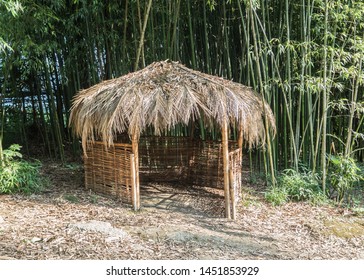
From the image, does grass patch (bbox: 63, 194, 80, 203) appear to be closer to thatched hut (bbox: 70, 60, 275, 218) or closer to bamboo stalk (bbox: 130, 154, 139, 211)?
thatched hut (bbox: 70, 60, 275, 218)

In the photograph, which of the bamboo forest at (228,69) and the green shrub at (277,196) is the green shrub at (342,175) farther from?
the green shrub at (277,196)

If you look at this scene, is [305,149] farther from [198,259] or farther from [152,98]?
[198,259]

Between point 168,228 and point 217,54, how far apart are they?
3942 millimetres

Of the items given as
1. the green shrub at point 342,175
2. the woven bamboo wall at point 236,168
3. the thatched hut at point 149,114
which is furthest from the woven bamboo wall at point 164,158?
the green shrub at point 342,175

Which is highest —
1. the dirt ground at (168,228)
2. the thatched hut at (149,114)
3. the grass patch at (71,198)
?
the thatched hut at (149,114)

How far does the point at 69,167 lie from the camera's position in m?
6.52

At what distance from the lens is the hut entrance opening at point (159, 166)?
15.3 ft

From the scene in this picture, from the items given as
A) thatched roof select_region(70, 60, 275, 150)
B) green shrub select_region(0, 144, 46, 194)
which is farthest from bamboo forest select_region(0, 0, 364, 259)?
thatched roof select_region(70, 60, 275, 150)

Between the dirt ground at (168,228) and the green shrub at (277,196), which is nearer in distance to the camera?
the dirt ground at (168,228)

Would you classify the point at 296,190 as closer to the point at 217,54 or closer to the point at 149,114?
the point at 149,114

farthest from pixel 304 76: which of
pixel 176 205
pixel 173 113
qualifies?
pixel 176 205

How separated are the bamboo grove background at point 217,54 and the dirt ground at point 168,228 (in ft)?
3.32

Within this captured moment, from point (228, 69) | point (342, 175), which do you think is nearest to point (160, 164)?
point (228, 69)

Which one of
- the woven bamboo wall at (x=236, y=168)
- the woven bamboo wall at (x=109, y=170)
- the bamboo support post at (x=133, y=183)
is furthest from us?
the woven bamboo wall at (x=236, y=168)
